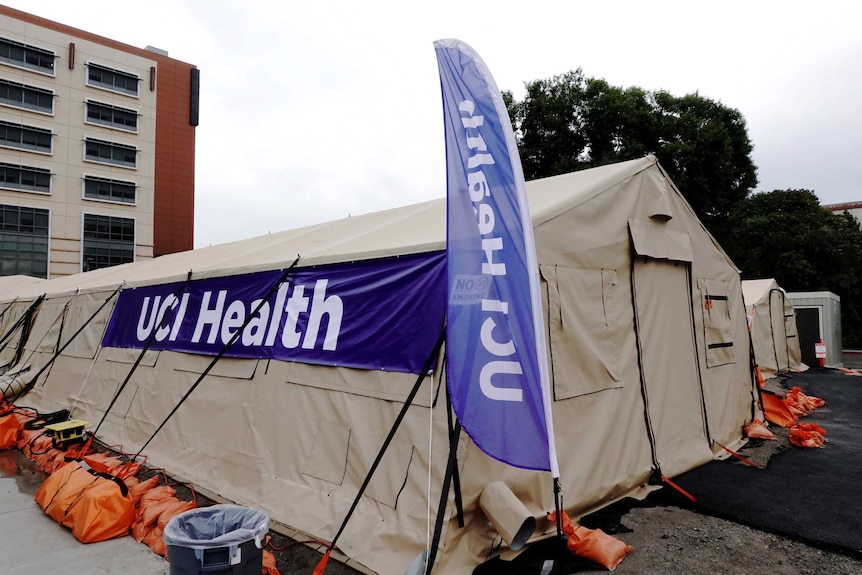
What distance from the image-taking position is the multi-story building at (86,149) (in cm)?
3297

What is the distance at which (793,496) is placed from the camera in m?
4.42

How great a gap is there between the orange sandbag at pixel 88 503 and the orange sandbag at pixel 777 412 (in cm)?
762

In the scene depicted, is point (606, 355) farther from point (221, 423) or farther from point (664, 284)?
point (221, 423)

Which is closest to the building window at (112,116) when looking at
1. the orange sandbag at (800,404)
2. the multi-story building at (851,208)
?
the orange sandbag at (800,404)

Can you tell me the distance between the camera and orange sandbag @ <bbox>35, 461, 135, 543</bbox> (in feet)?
12.5

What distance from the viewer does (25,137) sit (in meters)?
33.2

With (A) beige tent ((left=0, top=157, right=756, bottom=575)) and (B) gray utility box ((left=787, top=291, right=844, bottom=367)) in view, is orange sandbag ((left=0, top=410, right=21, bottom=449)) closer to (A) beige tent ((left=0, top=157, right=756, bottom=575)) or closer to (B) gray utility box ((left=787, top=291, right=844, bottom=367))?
(A) beige tent ((left=0, top=157, right=756, bottom=575))

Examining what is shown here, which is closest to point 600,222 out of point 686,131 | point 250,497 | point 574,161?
point 250,497

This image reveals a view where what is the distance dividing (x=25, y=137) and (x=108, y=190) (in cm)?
539

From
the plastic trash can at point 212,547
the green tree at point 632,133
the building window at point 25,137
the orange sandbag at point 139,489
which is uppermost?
the building window at point 25,137

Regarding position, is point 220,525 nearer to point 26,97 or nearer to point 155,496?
point 155,496

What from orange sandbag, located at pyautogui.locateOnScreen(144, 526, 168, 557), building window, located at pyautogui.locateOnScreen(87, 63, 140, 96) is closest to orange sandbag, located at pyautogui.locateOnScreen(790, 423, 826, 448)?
orange sandbag, located at pyautogui.locateOnScreen(144, 526, 168, 557)

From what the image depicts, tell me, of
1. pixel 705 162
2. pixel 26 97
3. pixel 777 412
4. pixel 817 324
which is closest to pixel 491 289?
pixel 777 412

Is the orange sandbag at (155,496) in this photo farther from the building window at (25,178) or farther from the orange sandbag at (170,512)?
the building window at (25,178)
